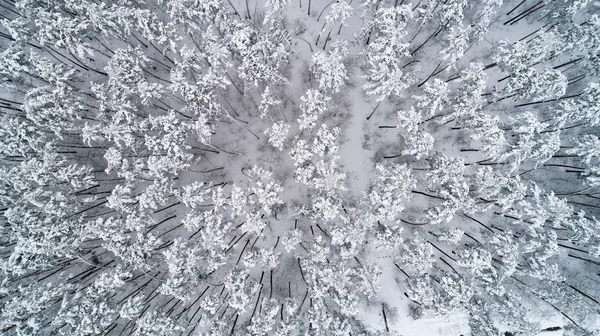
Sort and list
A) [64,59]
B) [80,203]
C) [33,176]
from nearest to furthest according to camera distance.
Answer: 1. [33,176]
2. [80,203]
3. [64,59]

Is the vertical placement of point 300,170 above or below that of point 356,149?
below

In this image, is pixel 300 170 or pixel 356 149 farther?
pixel 356 149

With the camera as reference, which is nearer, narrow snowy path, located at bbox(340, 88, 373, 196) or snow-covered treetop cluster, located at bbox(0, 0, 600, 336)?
snow-covered treetop cluster, located at bbox(0, 0, 600, 336)

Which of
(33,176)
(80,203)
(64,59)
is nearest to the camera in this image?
(33,176)

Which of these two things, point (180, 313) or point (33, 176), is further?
point (180, 313)

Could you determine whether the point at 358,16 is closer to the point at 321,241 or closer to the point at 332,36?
the point at 332,36

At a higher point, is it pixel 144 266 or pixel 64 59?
pixel 64 59

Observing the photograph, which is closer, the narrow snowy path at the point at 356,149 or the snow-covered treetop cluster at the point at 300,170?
the snow-covered treetop cluster at the point at 300,170

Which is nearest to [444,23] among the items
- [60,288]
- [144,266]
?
[144,266]
